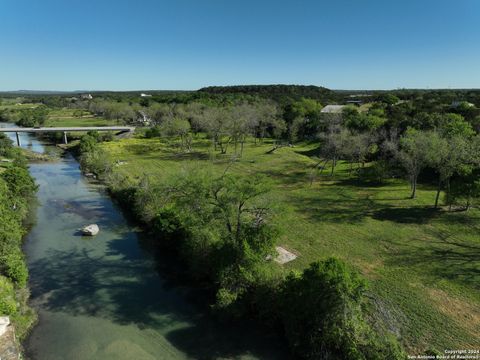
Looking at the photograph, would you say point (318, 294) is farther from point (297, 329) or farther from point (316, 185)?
point (316, 185)

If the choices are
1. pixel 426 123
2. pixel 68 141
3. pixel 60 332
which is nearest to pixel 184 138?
pixel 68 141

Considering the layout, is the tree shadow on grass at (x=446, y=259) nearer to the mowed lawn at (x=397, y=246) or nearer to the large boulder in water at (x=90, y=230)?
the mowed lawn at (x=397, y=246)

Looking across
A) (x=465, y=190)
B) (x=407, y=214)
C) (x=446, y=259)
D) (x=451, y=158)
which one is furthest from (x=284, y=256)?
(x=451, y=158)

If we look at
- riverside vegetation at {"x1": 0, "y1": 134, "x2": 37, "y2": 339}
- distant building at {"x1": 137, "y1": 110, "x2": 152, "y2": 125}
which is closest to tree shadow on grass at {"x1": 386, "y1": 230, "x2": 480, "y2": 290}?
riverside vegetation at {"x1": 0, "y1": 134, "x2": 37, "y2": 339}

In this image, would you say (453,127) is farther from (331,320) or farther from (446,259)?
(331,320)

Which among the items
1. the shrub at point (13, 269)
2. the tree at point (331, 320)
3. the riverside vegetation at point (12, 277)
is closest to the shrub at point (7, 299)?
the riverside vegetation at point (12, 277)

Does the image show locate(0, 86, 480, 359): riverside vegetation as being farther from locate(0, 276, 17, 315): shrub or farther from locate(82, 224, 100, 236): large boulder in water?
locate(0, 276, 17, 315): shrub
